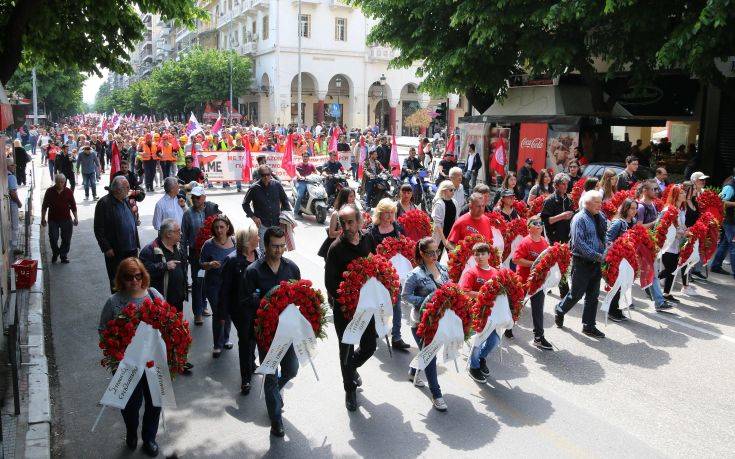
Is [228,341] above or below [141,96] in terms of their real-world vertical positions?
below

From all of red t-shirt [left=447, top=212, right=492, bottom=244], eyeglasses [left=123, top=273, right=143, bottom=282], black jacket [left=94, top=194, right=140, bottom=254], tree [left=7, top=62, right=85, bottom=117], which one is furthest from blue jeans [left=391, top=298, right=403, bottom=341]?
tree [left=7, top=62, right=85, bottom=117]

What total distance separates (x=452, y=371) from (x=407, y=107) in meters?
63.2

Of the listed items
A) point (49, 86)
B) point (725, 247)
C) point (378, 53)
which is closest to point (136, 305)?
point (725, 247)

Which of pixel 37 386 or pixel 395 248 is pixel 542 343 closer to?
pixel 395 248

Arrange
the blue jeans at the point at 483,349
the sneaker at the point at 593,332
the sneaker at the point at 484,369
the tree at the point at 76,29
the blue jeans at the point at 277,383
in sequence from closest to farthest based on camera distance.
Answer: the blue jeans at the point at 277,383
the blue jeans at the point at 483,349
the sneaker at the point at 484,369
the sneaker at the point at 593,332
the tree at the point at 76,29

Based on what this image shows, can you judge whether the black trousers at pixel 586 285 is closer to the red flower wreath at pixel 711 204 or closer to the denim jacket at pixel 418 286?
the denim jacket at pixel 418 286

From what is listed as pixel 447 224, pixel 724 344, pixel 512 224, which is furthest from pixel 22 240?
pixel 724 344

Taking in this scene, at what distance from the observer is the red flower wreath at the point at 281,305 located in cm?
558

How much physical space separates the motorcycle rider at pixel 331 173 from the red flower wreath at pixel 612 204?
8144mm

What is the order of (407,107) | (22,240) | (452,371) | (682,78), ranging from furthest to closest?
1. (407,107)
2. (682,78)
3. (22,240)
4. (452,371)

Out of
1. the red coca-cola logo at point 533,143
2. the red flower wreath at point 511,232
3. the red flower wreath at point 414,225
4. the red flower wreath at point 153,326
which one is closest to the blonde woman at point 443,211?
the red flower wreath at point 414,225

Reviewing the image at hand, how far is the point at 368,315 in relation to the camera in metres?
6.20

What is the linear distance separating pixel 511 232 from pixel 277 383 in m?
5.10

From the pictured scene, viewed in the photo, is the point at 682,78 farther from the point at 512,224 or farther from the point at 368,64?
the point at 368,64
